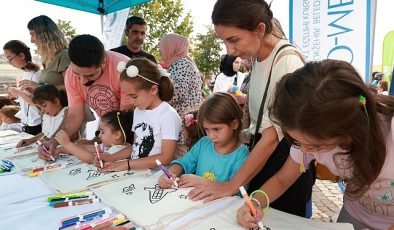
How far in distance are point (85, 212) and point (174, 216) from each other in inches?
13.0

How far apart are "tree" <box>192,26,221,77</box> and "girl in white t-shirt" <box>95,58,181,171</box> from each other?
16215 millimetres

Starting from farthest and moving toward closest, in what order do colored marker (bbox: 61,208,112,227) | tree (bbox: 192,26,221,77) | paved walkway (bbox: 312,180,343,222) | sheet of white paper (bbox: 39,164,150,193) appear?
tree (bbox: 192,26,221,77) < paved walkway (bbox: 312,180,343,222) < sheet of white paper (bbox: 39,164,150,193) < colored marker (bbox: 61,208,112,227)

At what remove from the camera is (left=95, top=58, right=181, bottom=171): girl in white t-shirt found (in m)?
1.55

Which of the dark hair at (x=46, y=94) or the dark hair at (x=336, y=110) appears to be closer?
the dark hair at (x=336, y=110)

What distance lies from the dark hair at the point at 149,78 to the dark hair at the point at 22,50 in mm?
1802

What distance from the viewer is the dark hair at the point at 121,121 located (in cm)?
181

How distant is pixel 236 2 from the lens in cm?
111

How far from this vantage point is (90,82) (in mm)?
1898

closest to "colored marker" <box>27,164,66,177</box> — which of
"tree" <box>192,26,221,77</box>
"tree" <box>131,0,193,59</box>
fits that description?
"tree" <box>131,0,193,59</box>

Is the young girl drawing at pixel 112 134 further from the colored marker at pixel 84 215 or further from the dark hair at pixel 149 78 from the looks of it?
the colored marker at pixel 84 215

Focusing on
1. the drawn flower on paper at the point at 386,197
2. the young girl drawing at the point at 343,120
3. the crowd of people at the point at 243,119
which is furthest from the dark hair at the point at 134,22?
the drawn flower on paper at the point at 386,197

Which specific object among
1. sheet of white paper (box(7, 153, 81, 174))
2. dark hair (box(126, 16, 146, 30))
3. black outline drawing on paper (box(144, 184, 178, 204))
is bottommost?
sheet of white paper (box(7, 153, 81, 174))

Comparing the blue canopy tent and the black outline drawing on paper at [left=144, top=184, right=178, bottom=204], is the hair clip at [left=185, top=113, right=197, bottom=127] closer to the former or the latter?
the black outline drawing on paper at [left=144, top=184, right=178, bottom=204]

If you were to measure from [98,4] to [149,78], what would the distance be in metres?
2.99
